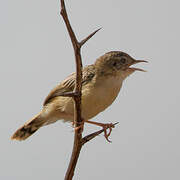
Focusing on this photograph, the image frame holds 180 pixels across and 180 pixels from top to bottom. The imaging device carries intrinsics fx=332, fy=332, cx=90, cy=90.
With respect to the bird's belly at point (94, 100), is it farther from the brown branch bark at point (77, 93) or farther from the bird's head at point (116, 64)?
the brown branch bark at point (77, 93)

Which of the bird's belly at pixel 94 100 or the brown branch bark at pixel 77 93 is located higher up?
the brown branch bark at pixel 77 93

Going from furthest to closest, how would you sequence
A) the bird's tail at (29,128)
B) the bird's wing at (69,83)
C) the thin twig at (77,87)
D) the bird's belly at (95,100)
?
the bird's tail at (29,128) < the bird's wing at (69,83) < the bird's belly at (95,100) < the thin twig at (77,87)

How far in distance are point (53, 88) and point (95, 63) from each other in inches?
20.3

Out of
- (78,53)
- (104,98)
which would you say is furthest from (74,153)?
(104,98)

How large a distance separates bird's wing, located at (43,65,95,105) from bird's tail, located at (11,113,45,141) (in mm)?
257

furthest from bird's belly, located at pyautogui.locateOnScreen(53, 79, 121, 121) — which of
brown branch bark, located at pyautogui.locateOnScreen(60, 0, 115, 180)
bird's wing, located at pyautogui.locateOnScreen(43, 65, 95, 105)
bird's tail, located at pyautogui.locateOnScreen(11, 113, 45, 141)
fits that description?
brown branch bark, located at pyautogui.locateOnScreen(60, 0, 115, 180)

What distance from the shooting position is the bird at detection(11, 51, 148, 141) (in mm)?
3037

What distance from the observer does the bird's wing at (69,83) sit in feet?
10.8

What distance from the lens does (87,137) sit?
2168 mm

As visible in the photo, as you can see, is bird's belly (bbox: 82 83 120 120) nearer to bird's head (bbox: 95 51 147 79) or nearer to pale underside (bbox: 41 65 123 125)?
pale underside (bbox: 41 65 123 125)

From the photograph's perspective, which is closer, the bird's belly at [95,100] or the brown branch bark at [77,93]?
the brown branch bark at [77,93]

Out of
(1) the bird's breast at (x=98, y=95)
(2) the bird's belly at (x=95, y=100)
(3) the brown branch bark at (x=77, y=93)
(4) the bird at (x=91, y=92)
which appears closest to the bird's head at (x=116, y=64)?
(4) the bird at (x=91, y=92)

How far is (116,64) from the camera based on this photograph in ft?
11.1

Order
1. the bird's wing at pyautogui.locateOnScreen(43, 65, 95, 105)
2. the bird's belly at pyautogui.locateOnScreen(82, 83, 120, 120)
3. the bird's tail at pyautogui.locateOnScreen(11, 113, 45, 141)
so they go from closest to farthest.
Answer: the bird's belly at pyautogui.locateOnScreen(82, 83, 120, 120) → the bird's wing at pyautogui.locateOnScreen(43, 65, 95, 105) → the bird's tail at pyautogui.locateOnScreen(11, 113, 45, 141)
